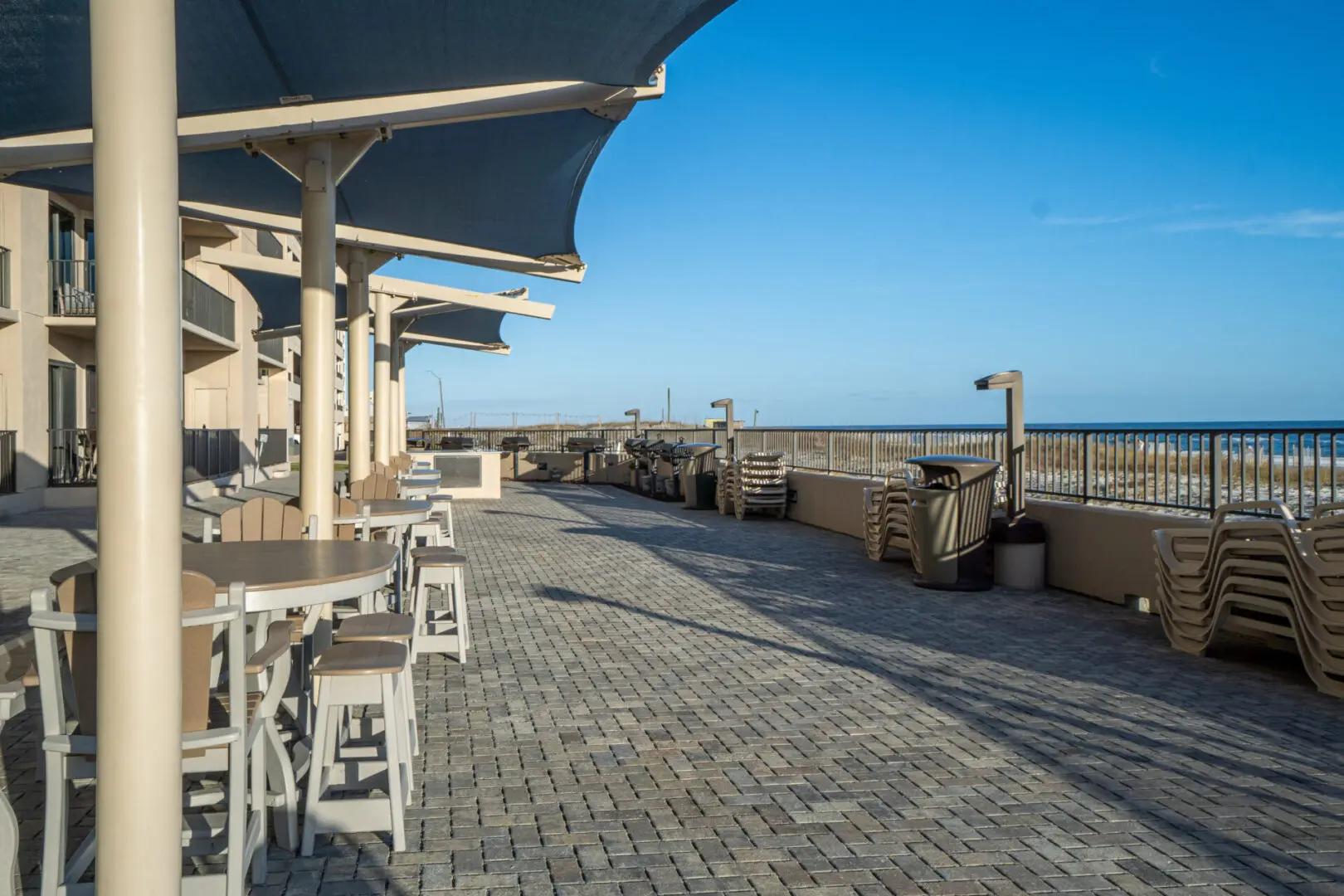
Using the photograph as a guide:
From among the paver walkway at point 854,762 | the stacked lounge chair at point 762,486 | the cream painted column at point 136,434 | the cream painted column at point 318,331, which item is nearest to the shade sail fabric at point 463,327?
the stacked lounge chair at point 762,486

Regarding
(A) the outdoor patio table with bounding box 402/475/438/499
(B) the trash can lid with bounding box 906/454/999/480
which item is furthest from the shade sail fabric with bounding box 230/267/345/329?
(B) the trash can lid with bounding box 906/454/999/480

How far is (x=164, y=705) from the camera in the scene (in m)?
2.14

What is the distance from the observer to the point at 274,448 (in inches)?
1102

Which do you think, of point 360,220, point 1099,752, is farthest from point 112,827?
point 360,220

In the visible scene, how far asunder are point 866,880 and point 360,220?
26.3 feet

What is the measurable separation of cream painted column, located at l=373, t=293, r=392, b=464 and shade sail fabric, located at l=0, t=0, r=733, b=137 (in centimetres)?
923

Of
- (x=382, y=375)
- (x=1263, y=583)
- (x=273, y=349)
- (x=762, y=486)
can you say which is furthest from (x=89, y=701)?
(x=273, y=349)

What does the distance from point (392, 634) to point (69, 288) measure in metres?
17.1

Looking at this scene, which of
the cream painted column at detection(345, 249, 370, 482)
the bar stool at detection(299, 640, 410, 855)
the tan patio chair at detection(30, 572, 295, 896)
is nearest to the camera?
the tan patio chair at detection(30, 572, 295, 896)

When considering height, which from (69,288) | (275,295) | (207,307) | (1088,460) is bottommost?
(1088,460)

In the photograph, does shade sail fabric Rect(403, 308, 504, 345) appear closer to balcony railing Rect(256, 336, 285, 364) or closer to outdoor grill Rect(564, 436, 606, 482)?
outdoor grill Rect(564, 436, 606, 482)

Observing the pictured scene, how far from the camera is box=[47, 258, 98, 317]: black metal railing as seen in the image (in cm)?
1705

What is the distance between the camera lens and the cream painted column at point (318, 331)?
614 cm

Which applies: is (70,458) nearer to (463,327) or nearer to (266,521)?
(463,327)
